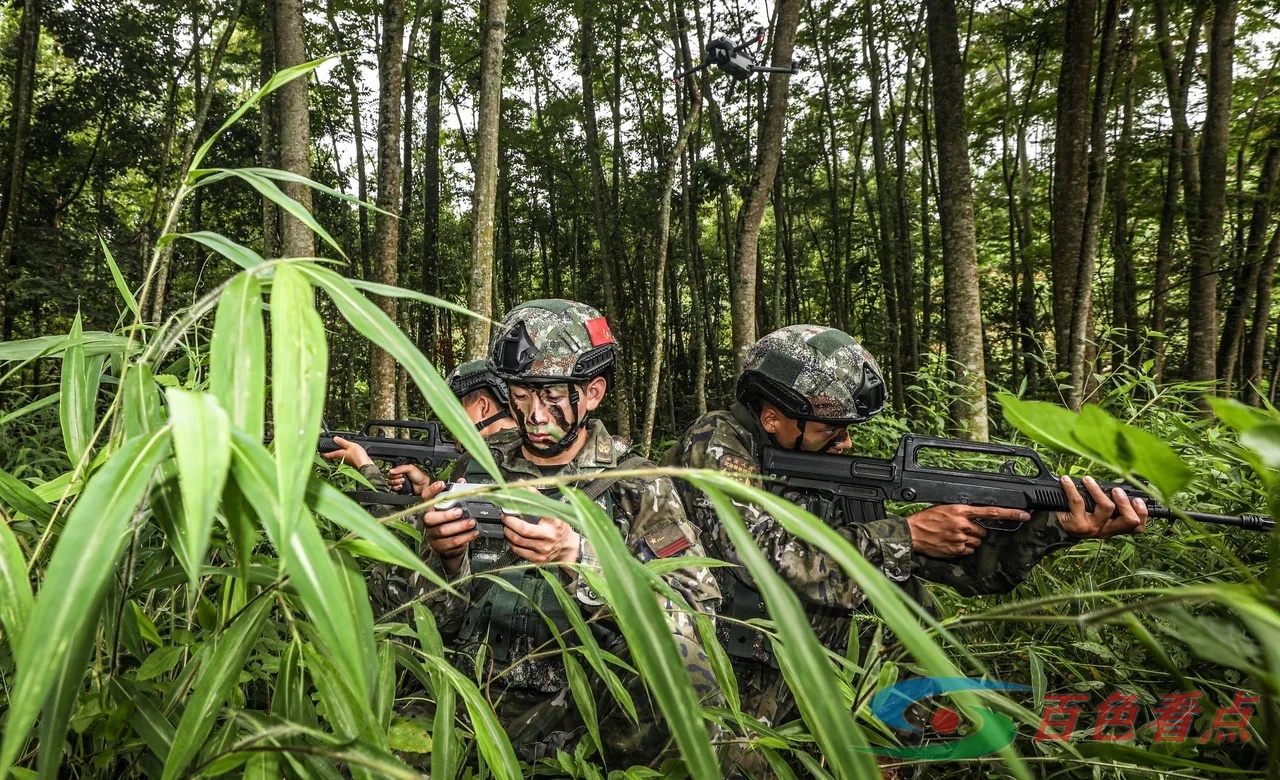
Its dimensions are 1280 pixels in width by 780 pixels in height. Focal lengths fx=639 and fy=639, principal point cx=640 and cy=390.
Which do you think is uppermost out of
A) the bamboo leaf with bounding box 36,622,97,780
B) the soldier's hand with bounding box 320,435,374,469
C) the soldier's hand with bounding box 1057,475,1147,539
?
the bamboo leaf with bounding box 36,622,97,780

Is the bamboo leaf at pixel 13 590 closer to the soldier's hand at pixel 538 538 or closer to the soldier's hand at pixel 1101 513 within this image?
the soldier's hand at pixel 538 538

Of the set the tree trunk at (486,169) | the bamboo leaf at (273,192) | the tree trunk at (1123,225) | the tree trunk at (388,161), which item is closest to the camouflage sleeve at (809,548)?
the bamboo leaf at (273,192)

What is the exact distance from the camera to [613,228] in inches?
599

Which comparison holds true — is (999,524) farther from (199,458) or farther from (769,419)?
(199,458)

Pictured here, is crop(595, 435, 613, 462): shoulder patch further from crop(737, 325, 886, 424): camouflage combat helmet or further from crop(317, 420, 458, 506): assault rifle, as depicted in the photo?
crop(317, 420, 458, 506): assault rifle

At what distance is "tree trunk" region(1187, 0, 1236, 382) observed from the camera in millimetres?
5613

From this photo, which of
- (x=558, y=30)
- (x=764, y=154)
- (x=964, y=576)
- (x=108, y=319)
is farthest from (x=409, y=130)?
(x=964, y=576)

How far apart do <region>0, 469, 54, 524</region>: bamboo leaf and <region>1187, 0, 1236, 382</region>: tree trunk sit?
7323mm

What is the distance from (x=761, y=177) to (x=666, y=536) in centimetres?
493

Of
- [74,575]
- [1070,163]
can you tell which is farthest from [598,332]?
[1070,163]

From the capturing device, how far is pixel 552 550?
1795 mm

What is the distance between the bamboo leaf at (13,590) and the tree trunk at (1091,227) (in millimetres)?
4813

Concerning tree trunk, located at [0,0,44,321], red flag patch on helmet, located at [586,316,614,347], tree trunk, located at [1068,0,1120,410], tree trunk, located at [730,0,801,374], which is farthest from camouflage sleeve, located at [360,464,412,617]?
tree trunk, located at [0,0,44,321]

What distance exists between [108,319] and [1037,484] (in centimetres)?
1150
